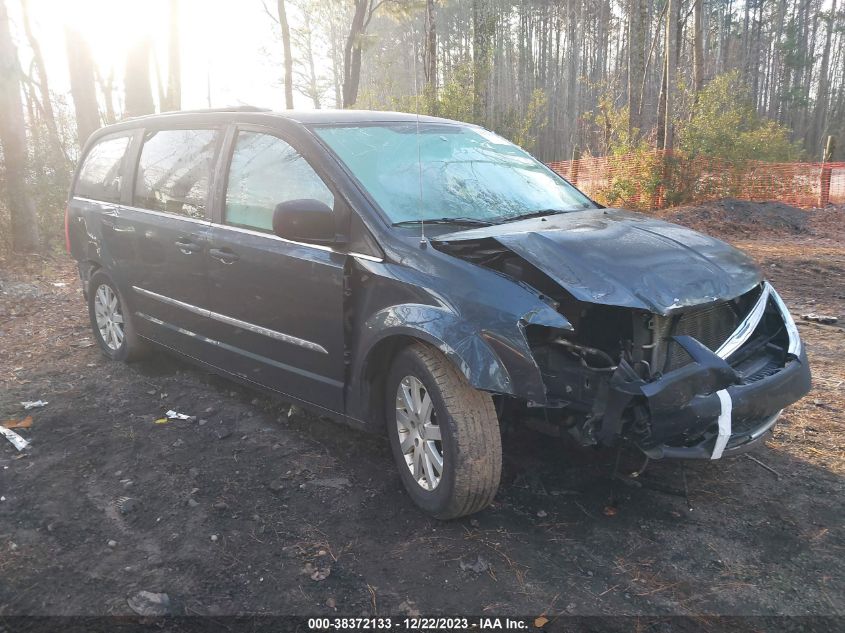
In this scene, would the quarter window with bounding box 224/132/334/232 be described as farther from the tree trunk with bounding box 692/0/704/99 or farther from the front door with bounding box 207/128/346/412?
the tree trunk with bounding box 692/0/704/99

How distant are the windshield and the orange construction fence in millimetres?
12640

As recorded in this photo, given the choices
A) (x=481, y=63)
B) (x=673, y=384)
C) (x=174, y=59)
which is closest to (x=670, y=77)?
(x=481, y=63)

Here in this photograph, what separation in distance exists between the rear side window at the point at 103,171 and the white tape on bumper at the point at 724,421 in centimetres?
450

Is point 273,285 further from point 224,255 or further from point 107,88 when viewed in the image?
point 107,88

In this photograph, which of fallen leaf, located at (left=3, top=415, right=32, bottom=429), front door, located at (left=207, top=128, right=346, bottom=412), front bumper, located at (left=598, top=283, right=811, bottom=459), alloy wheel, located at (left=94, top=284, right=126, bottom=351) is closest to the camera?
front bumper, located at (left=598, top=283, right=811, bottom=459)

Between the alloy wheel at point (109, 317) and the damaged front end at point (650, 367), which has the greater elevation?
the damaged front end at point (650, 367)

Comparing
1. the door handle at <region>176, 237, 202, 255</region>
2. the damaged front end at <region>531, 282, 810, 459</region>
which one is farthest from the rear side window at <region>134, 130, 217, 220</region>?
the damaged front end at <region>531, 282, 810, 459</region>

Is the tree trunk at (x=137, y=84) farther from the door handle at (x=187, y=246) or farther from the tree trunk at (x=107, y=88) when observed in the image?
the tree trunk at (x=107, y=88)

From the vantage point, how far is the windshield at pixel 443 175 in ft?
11.1

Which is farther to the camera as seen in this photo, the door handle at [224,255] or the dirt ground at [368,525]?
the door handle at [224,255]

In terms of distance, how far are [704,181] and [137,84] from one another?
12698 millimetres

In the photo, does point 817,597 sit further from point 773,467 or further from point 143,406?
point 143,406

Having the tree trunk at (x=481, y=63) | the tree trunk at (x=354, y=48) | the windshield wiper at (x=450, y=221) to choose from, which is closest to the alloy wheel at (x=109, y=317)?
the windshield wiper at (x=450, y=221)

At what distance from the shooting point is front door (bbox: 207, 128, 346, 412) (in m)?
3.35
